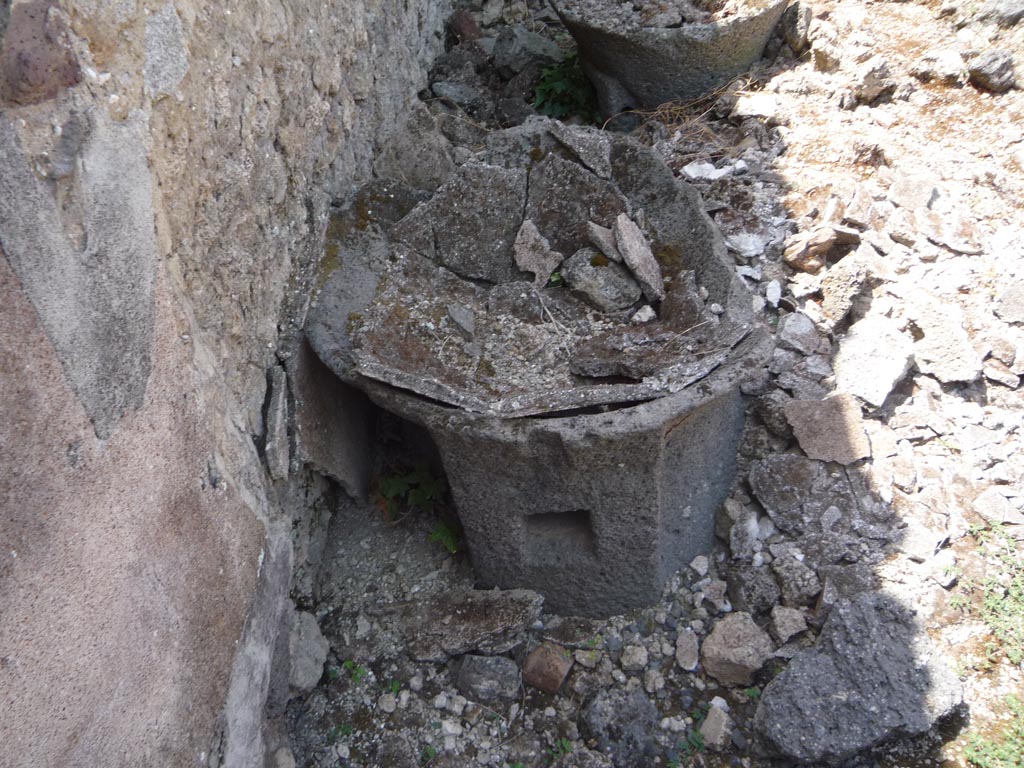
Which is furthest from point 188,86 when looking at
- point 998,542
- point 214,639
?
point 998,542

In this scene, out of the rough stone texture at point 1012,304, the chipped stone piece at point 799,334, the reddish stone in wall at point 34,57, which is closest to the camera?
the reddish stone in wall at point 34,57

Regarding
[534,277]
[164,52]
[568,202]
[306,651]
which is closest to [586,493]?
[534,277]

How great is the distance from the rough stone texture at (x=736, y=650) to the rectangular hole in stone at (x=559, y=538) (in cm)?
50

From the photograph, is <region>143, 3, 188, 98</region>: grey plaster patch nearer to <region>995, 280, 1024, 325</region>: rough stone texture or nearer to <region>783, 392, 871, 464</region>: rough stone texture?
<region>783, 392, 871, 464</region>: rough stone texture

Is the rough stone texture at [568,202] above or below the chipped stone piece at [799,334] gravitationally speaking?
above

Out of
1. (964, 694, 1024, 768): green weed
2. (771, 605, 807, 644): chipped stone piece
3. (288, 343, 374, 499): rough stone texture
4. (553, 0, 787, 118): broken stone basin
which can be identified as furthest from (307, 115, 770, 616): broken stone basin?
(553, 0, 787, 118): broken stone basin

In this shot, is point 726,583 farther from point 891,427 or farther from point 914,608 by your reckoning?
point 891,427

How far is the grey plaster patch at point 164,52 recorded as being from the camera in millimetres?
1601

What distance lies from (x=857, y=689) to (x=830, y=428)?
3.07 feet

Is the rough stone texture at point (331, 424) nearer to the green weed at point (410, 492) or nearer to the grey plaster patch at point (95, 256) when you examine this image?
the green weed at point (410, 492)

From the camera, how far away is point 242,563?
196 centimetres

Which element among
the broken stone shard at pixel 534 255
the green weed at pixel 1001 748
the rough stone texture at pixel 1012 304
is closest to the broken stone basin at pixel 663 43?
the broken stone shard at pixel 534 255

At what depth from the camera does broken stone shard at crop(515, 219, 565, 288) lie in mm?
2812

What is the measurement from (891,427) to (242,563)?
2.32 m
